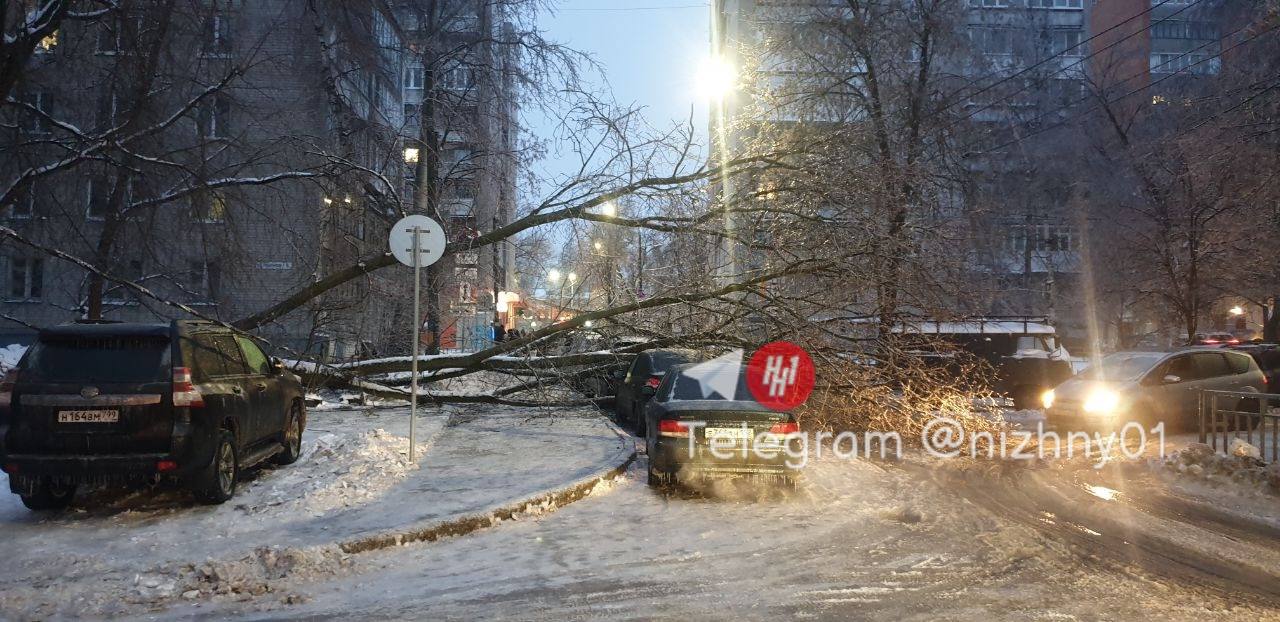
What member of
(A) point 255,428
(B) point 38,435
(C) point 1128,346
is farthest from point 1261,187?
(C) point 1128,346

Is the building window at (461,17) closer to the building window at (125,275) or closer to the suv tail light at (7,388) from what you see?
the building window at (125,275)

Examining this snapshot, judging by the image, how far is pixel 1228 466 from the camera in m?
9.79

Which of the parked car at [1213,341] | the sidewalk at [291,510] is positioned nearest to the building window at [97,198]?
the sidewalk at [291,510]

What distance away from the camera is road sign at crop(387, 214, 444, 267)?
9.70 m

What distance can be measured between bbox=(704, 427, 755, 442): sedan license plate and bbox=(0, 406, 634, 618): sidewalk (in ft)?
4.96

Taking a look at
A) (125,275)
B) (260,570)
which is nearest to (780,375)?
(260,570)

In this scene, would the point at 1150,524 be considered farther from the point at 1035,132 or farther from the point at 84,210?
the point at 1035,132

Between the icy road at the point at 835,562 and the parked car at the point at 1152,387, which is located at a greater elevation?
the parked car at the point at 1152,387

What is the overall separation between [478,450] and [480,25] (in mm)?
12096

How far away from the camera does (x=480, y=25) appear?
19969mm

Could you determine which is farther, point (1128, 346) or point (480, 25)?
point (1128, 346)

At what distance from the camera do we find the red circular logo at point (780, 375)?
32.7 feet

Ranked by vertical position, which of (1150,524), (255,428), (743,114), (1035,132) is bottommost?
(1150,524)

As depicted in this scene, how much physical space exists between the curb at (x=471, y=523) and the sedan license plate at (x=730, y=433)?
1450mm
